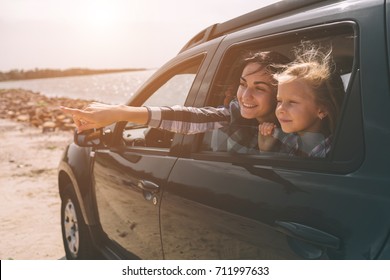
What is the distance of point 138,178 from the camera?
7.51 ft

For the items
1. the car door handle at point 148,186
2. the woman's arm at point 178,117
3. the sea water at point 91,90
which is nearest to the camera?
the woman's arm at point 178,117

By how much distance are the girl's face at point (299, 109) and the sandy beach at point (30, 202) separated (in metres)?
2.79

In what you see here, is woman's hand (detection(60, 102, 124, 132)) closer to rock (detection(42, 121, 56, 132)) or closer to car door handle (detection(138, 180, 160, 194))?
car door handle (detection(138, 180, 160, 194))

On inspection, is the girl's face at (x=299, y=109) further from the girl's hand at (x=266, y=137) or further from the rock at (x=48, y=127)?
the rock at (x=48, y=127)

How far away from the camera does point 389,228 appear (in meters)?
1.15

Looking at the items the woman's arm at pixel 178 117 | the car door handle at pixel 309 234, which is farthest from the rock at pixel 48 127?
the car door handle at pixel 309 234

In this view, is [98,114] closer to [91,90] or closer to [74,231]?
[74,231]

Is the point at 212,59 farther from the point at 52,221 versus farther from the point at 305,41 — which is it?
the point at 52,221

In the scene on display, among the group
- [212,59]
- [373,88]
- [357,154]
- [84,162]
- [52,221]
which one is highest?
[212,59]

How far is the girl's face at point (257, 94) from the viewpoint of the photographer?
193 centimetres

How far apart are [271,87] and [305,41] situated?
32 centimetres

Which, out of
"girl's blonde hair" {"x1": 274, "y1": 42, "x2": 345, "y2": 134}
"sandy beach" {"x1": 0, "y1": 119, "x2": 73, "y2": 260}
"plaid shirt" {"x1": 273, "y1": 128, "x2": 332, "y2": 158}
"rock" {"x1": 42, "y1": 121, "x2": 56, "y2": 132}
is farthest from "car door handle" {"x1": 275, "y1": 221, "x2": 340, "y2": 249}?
"rock" {"x1": 42, "y1": 121, "x2": 56, "y2": 132}

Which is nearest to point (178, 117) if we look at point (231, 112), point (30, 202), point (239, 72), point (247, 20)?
point (231, 112)
